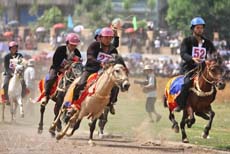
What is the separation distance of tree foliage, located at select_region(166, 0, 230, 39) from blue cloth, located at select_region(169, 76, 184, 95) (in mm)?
30032

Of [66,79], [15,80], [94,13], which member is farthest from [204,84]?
[94,13]

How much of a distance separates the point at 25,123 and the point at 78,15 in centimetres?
4468

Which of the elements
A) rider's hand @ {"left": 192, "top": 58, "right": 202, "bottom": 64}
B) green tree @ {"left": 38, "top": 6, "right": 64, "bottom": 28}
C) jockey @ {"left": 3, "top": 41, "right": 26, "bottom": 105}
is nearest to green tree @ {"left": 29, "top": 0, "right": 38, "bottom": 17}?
green tree @ {"left": 38, "top": 6, "right": 64, "bottom": 28}

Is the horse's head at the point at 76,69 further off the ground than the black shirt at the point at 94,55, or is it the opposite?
the black shirt at the point at 94,55

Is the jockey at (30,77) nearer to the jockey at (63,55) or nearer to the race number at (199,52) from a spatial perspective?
the jockey at (63,55)

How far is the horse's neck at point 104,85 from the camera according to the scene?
52.0 feet

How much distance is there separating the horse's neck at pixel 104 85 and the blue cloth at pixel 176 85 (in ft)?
7.70

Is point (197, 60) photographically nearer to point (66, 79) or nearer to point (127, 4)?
point (66, 79)

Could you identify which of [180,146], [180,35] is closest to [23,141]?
[180,146]

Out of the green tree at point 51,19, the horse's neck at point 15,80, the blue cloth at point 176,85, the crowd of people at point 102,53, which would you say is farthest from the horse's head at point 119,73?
the green tree at point 51,19

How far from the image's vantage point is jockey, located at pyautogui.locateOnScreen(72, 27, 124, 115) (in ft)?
53.9

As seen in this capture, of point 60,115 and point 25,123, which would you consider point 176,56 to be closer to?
point 25,123

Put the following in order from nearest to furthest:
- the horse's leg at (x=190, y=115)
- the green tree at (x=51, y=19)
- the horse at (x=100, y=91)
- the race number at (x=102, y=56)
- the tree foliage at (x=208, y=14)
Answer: the horse at (x=100, y=91)
the race number at (x=102, y=56)
the horse's leg at (x=190, y=115)
the tree foliage at (x=208, y=14)
the green tree at (x=51, y=19)

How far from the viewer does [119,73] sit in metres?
15.4
